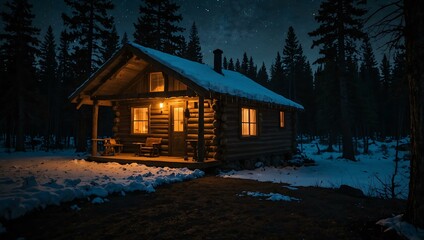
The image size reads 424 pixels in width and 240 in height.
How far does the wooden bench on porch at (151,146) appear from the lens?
48.1 feet

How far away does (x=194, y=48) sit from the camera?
4809 centimetres

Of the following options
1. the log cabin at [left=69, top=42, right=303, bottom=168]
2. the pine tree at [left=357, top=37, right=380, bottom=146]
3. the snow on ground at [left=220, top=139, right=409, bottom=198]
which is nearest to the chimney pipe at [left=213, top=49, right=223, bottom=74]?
the log cabin at [left=69, top=42, right=303, bottom=168]

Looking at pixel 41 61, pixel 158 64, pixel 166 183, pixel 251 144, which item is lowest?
pixel 166 183

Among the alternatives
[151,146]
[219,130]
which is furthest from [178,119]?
[219,130]

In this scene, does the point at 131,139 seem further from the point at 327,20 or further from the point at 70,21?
the point at 327,20

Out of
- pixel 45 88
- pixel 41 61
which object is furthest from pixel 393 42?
pixel 45 88

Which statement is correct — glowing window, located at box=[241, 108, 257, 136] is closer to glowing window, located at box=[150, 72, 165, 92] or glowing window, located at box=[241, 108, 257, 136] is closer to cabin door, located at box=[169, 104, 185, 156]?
cabin door, located at box=[169, 104, 185, 156]

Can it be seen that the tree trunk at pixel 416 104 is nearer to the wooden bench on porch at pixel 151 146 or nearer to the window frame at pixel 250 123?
the window frame at pixel 250 123

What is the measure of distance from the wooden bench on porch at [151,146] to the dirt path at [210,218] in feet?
23.7

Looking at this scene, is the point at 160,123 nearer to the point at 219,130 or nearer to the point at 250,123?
the point at 219,130

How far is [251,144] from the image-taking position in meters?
15.3

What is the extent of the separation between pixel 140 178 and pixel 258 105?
8.54 metres

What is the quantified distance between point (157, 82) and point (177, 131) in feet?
9.34

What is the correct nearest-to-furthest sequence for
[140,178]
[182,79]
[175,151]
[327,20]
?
1. [140,178]
2. [182,79]
3. [175,151]
4. [327,20]
